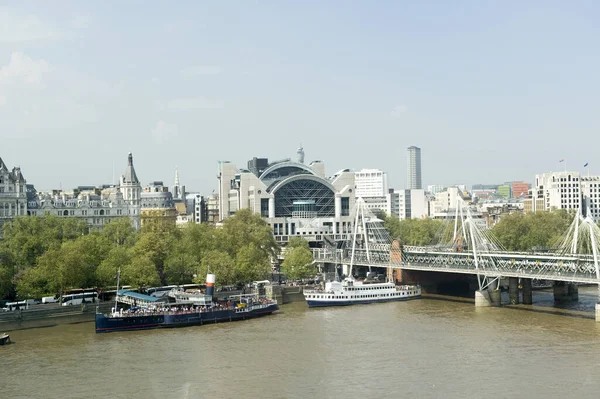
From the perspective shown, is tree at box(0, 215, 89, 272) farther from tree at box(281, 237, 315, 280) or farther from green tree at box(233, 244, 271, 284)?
tree at box(281, 237, 315, 280)

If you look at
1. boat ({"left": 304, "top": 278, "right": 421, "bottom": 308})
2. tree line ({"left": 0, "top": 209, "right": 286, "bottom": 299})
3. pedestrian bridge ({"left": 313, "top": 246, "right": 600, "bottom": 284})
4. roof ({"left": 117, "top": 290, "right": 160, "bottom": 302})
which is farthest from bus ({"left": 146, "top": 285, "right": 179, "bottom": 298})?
pedestrian bridge ({"left": 313, "top": 246, "right": 600, "bottom": 284})

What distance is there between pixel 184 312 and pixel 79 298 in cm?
1175

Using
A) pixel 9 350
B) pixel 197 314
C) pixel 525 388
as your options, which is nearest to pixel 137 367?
pixel 9 350

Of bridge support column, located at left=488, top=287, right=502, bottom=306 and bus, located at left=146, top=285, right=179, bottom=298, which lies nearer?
bridge support column, located at left=488, top=287, right=502, bottom=306

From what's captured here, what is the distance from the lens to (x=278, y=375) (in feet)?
161

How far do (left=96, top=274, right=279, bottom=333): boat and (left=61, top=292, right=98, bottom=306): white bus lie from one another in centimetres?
314

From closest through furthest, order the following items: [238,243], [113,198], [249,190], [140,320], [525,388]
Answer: [525,388] → [140,320] → [238,243] → [113,198] → [249,190]

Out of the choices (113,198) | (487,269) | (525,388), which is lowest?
(525,388)

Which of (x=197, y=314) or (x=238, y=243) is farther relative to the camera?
(x=238, y=243)

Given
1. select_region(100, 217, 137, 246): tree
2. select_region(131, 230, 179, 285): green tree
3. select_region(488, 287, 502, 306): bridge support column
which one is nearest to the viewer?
select_region(488, 287, 502, 306): bridge support column

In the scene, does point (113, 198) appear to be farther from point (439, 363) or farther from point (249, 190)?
point (439, 363)

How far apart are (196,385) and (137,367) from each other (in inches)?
269

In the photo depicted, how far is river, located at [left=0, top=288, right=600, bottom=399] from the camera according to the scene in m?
45.4

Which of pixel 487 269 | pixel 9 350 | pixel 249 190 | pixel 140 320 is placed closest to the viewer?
pixel 9 350
